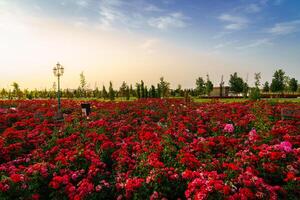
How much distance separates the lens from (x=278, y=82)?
206ft

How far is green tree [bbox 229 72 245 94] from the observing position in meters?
68.5

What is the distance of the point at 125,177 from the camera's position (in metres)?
6.00

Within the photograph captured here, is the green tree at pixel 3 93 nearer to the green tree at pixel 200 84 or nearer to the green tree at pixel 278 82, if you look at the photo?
the green tree at pixel 200 84

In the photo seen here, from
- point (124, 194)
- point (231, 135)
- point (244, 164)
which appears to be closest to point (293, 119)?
point (231, 135)

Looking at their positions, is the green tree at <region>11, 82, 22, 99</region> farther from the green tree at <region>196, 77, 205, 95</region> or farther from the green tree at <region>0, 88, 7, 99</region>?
the green tree at <region>196, 77, 205, 95</region>

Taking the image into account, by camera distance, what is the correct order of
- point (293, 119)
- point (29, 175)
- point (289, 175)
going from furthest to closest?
1. point (293, 119)
2. point (29, 175)
3. point (289, 175)

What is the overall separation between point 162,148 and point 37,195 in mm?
3114

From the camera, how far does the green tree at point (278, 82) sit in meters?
62.6

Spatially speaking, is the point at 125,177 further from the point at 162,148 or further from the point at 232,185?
the point at 232,185

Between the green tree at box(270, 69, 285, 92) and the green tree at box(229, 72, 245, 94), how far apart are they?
7.42 metres

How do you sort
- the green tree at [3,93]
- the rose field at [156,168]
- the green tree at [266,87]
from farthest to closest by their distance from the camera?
the green tree at [3,93] → the green tree at [266,87] → the rose field at [156,168]

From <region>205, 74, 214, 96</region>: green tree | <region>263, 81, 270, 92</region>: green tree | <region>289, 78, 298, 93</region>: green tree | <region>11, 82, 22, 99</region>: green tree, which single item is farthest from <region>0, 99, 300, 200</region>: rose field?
<region>263, 81, 270, 92</region>: green tree

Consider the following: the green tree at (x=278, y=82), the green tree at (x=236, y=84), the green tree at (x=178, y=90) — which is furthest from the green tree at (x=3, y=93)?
the green tree at (x=278, y=82)

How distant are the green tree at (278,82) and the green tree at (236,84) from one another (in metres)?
7.42
